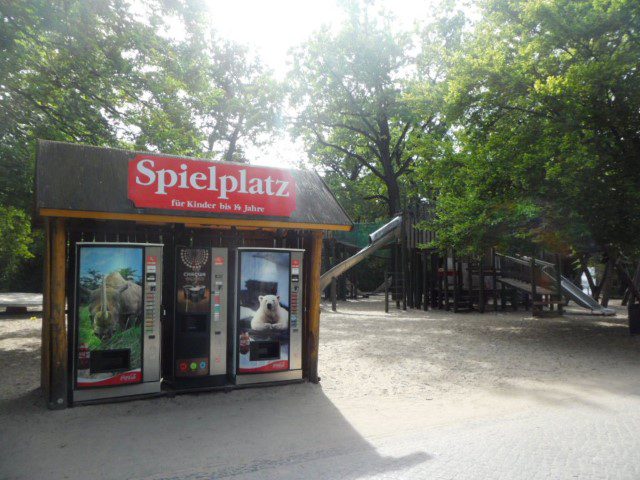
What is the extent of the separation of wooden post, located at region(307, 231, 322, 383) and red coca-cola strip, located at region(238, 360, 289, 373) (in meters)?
0.49

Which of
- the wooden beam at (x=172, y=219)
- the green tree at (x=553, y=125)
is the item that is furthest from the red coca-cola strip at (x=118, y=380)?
the green tree at (x=553, y=125)

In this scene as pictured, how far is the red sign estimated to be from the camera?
6504mm

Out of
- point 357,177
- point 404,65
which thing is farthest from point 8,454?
point 357,177

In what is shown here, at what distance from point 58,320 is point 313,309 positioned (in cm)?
351

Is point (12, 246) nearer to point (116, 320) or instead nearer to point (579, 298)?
point (116, 320)

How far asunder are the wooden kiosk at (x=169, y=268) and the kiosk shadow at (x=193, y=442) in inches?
19.2

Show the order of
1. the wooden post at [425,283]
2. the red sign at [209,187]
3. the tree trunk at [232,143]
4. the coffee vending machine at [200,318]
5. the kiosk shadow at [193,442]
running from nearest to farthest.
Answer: the kiosk shadow at [193,442] < the red sign at [209,187] < the coffee vending machine at [200,318] < the wooden post at [425,283] < the tree trunk at [232,143]

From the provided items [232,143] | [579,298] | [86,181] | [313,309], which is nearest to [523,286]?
[579,298]

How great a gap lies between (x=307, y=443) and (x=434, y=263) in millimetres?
17536

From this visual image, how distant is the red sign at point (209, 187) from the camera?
6.50 meters

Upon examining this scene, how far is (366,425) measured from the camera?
594 centimetres

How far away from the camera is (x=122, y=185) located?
21.3 feet

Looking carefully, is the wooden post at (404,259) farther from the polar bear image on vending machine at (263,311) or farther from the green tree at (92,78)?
the polar bear image on vending machine at (263,311)

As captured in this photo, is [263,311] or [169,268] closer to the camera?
[169,268]
